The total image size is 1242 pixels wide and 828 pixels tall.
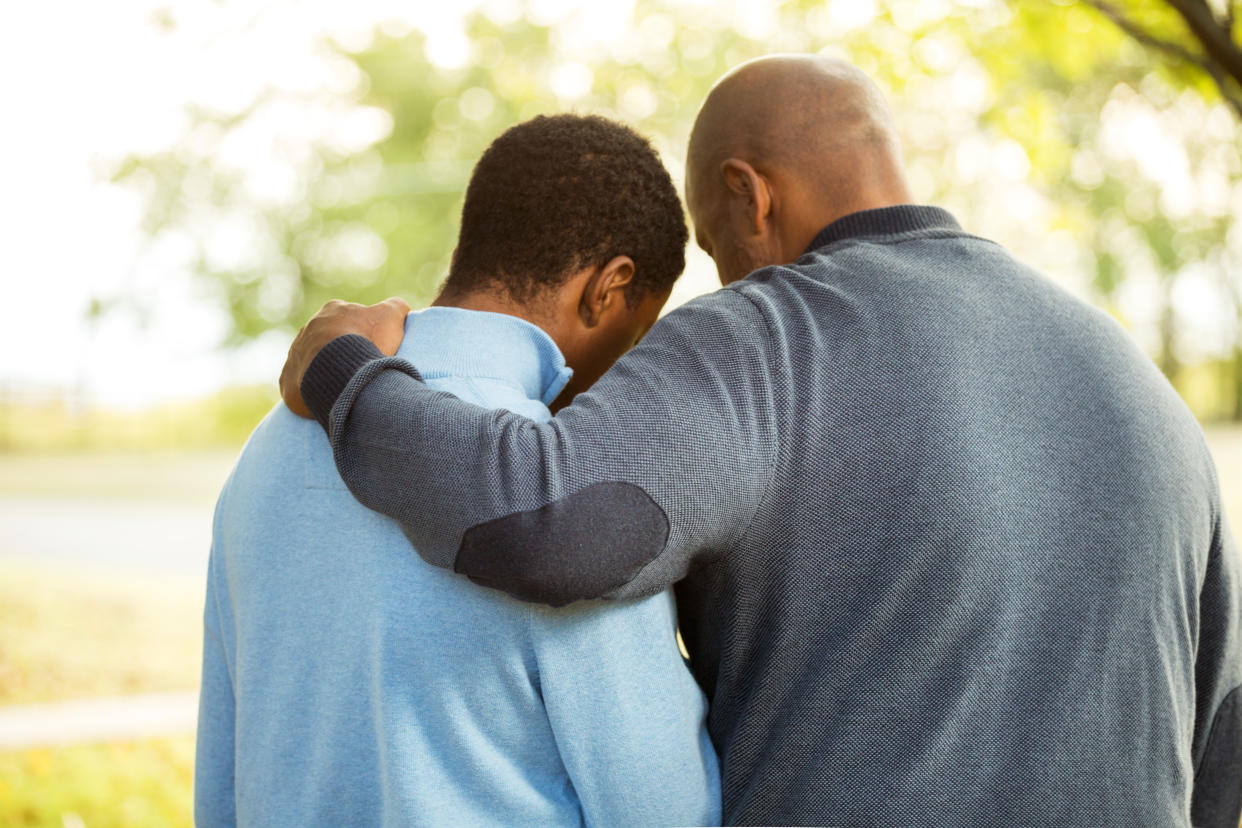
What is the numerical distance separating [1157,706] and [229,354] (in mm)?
26744

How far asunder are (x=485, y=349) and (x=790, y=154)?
77cm

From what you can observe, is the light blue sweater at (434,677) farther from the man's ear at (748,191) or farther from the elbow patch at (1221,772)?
the elbow patch at (1221,772)

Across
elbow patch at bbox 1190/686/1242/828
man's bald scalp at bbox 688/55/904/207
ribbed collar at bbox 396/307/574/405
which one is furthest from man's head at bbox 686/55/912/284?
elbow patch at bbox 1190/686/1242/828

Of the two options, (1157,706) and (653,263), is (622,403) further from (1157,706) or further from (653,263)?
(1157,706)

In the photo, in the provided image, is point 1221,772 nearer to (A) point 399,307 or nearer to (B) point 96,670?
(A) point 399,307

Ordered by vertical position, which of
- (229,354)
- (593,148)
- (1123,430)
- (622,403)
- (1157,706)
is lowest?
(229,354)

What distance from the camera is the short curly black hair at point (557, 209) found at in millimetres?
1854

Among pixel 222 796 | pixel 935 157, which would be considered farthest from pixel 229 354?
pixel 222 796

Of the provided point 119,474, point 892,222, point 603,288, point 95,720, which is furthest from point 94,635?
point 119,474

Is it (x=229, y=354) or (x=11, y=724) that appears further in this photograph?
(x=229, y=354)

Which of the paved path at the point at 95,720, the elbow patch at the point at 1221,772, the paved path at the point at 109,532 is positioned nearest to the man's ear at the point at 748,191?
the elbow patch at the point at 1221,772

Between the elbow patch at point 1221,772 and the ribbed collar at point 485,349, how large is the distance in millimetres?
1329

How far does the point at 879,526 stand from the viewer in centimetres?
162

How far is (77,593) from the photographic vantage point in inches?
377
